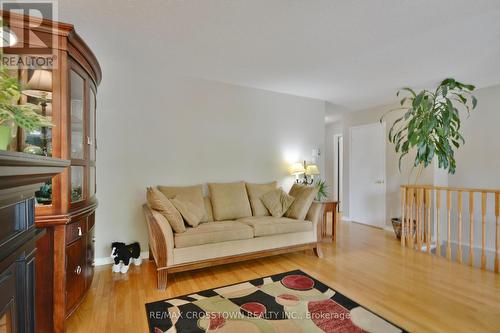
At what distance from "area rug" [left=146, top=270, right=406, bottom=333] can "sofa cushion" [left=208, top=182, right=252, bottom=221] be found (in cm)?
105

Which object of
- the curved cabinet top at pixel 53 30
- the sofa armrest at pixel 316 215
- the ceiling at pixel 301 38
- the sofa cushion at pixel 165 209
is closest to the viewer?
the curved cabinet top at pixel 53 30

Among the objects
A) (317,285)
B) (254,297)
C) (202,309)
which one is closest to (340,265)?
(317,285)

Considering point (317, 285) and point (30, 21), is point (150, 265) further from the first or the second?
point (30, 21)

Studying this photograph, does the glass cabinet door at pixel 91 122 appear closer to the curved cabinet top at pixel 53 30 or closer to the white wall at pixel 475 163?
the curved cabinet top at pixel 53 30

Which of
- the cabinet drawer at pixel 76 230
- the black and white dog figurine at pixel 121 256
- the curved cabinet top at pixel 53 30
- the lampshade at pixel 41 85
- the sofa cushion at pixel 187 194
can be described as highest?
the curved cabinet top at pixel 53 30

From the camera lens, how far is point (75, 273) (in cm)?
194

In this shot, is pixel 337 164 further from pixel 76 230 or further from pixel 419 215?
pixel 76 230

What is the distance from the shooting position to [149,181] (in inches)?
130

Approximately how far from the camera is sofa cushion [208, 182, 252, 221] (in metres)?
3.33

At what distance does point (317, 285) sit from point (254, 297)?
66 cm

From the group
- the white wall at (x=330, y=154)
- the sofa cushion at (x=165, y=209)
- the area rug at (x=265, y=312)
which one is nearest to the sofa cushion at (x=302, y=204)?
the area rug at (x=265, y=312)

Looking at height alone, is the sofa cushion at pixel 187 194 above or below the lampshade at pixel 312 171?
below

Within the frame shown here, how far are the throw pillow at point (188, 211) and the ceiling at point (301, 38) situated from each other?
1704mm

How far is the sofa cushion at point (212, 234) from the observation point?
254 cm
